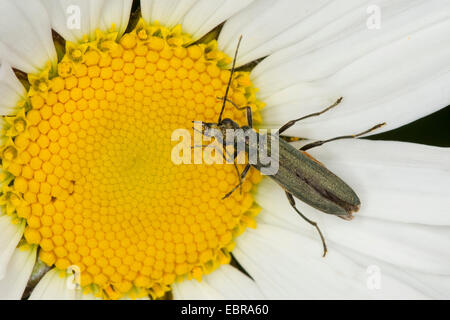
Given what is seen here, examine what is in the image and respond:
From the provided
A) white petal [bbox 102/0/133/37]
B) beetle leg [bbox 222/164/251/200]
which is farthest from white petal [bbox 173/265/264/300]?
white petal [bbox 102/0/133/37]

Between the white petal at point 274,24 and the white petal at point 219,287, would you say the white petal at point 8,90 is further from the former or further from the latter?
the white petal at point 219,287

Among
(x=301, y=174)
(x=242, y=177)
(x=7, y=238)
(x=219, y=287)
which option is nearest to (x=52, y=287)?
(x=7, y=238)

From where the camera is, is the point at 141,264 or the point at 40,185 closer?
the point at 40,185

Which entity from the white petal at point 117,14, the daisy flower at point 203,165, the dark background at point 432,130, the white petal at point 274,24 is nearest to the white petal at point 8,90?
the daisy flower at point 203,165

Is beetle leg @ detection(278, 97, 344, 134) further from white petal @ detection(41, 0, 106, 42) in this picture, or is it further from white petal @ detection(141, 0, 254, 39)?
white petal @ detection(41, 0, 106, 42)

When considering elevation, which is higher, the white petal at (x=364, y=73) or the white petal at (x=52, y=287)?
the white petal at (x=364, y=73)

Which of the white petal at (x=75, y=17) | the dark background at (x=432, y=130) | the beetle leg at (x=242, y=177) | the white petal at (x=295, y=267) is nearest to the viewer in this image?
the white petal at (x=75, y=17)

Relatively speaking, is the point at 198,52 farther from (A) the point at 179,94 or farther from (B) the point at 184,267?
(B) the point at 184,267

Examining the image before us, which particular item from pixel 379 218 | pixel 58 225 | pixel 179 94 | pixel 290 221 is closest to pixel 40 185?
pixel 58 225

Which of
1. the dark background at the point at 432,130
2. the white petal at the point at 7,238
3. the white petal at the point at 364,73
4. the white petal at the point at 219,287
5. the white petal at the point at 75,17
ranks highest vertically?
the white petal at the point at 75,17
